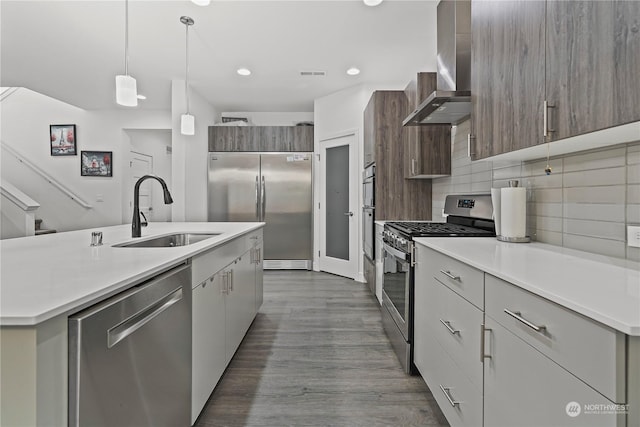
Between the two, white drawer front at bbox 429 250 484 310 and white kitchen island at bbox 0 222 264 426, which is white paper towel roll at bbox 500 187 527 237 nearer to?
white drawer front at bbox 429 250 484 310

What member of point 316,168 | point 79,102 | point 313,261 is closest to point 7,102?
point 79,102

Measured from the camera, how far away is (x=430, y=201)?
385 centimetres

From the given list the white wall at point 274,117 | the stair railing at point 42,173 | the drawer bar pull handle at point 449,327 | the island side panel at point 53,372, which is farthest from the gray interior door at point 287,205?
the island side panel at point 53,372

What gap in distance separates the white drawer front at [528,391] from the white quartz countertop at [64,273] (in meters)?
1.17

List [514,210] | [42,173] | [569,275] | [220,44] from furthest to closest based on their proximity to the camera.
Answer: [42,173] < [220,44] < [514,210] < [569,275]

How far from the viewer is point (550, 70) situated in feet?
4.07

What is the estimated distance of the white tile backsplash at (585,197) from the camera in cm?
128

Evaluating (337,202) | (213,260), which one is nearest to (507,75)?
(213,260)

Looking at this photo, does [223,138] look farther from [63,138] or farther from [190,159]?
[63,138]

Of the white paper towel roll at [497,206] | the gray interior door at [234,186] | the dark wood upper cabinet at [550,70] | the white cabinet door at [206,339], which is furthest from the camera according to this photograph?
the gray interior door at [234,186]

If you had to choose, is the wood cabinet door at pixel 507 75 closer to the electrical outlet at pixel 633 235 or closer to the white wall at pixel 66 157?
the electrical outlet at pixel 633 235

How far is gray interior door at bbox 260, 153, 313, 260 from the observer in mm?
5574

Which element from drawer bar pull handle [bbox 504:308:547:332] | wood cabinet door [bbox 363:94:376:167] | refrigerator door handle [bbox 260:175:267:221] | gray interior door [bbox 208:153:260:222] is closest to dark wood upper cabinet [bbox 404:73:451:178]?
wood cabinet door [bbox 363:94:376:167]

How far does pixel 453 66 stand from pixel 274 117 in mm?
4368
